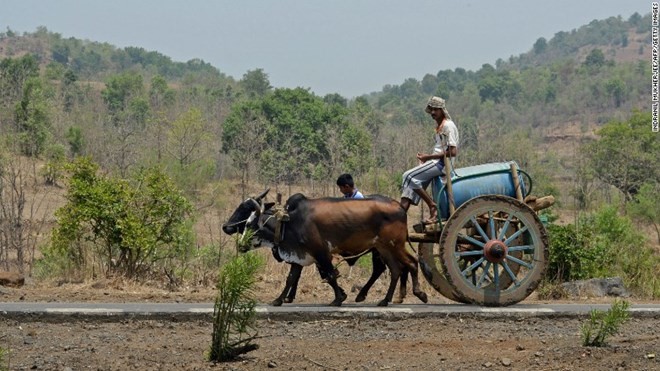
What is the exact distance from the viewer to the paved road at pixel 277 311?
38.8 ft

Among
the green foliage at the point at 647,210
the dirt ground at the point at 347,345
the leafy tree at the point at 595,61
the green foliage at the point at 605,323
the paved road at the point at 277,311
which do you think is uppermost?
the leafy tree at the point at 595,61

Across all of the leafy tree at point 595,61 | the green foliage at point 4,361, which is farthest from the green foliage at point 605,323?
the leafy tree at point 595,61

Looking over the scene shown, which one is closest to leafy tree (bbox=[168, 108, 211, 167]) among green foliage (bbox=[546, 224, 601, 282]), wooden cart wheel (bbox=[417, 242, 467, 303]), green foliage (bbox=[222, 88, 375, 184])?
green foliage (bbox=[222, 88, 375, 184])

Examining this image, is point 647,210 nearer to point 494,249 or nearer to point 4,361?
point 494,249

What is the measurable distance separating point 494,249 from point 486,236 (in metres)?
0.22

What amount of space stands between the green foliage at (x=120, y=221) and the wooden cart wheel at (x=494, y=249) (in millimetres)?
5232

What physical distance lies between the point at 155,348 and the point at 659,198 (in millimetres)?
34342

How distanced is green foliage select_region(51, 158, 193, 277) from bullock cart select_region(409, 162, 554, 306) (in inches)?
185

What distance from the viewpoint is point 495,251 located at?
12930 mm

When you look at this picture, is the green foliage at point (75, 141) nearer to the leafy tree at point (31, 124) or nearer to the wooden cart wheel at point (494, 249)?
the leafy tree at point (31, 124)

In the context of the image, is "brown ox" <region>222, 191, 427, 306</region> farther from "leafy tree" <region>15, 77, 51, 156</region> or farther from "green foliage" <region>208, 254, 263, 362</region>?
"leafy tree" <region>15, 77, 51, 156</region>

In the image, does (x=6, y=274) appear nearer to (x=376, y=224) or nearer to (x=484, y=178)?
(x=376, y=224)

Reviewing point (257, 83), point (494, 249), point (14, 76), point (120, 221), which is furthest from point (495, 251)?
point (257, 83)

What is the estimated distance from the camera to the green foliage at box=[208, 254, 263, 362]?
930 cm
